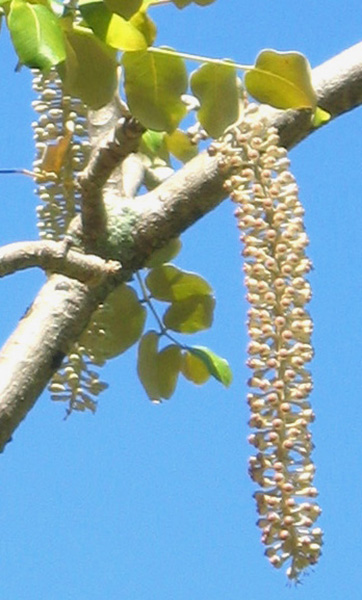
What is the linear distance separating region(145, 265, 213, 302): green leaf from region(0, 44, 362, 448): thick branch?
0.22ft

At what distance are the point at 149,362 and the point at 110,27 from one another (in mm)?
405

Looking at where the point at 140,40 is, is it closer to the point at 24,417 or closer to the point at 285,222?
the point at 285,222

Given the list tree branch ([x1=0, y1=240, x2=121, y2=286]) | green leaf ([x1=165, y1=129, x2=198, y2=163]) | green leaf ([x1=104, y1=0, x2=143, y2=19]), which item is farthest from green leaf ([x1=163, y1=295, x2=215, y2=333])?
green leaf ([x1=104, y1=0, x2=143, y2=19])

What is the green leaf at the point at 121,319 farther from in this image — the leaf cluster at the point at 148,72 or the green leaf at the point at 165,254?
the leaf cluster at the point at 148,72

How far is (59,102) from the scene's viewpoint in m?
1.38

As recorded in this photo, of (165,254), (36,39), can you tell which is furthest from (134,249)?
(36,39)

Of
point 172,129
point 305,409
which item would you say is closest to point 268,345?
point 305,409

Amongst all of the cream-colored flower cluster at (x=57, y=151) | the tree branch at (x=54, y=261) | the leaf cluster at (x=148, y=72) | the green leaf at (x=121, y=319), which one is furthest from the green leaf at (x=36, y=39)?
the green leaf at (x=121, y=319)

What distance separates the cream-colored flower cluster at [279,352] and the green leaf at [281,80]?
54 millimetres

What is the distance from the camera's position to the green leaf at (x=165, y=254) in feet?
4.67

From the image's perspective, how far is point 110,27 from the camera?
1.18 meters

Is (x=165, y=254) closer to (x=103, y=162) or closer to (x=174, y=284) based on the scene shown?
(x=174, y=284)

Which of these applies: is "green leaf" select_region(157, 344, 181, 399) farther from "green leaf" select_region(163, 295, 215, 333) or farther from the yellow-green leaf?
the yellow-green leaf

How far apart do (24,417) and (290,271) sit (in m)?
0.29
